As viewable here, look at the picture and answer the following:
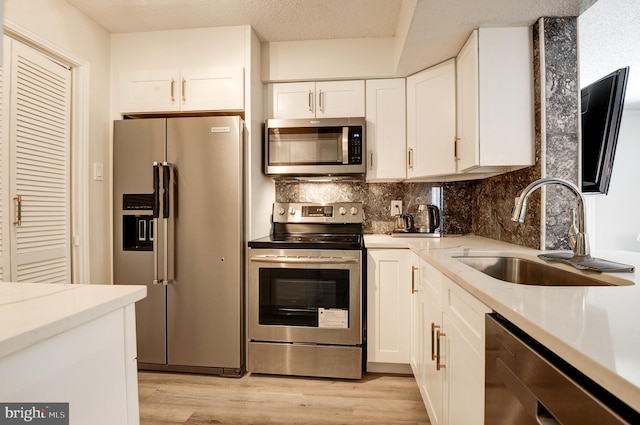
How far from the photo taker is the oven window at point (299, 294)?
222 centimetres

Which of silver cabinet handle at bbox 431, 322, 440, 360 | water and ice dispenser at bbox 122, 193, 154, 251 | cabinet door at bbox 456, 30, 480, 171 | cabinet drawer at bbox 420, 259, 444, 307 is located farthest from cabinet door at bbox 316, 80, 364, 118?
silver cabinet handle at bbox 431, 322, 440, 360

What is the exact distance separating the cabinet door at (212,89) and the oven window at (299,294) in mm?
1234

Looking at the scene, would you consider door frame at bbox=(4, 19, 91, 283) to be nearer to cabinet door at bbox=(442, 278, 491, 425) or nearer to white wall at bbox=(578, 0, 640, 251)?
cabinet door at bbox=(442, 278, 491, 425)

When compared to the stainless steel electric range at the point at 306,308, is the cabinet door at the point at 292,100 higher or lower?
higher

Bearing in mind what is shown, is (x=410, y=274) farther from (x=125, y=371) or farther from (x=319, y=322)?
(x=125, y=371)

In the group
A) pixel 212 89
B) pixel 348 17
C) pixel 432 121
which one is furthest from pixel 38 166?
pixel 432 121

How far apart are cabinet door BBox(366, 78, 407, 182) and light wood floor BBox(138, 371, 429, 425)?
1.54 meters

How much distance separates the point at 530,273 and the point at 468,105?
102cm

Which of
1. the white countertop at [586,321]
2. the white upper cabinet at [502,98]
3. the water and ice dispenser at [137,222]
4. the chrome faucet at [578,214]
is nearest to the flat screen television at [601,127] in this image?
the white upper cabinet at [502,98]

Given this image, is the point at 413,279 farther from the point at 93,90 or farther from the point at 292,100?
the point at 93,90

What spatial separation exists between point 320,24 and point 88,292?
7.44ft

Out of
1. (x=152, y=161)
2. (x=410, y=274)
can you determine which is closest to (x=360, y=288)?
(x=410, y=274)

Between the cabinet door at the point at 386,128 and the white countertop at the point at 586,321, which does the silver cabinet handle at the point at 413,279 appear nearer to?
the cabinet door at the point at 386,128

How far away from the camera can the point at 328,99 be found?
103 inches
